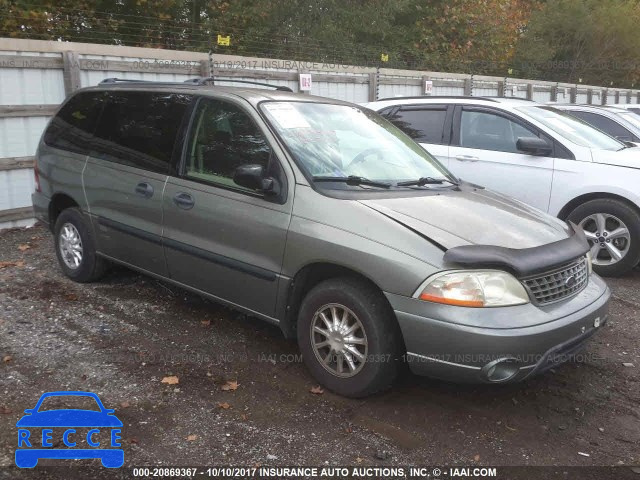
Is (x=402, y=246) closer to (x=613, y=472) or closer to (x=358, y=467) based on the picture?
(x=358, y=467)

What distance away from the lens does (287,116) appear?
164 inches

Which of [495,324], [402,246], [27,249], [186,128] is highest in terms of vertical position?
[186,128]

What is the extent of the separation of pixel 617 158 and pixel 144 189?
4.78m

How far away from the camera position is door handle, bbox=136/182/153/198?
455 centimetres

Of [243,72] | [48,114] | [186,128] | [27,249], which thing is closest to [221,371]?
[186,128]

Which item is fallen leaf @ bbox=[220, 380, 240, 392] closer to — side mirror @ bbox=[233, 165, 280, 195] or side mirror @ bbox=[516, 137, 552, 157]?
side mirror @ bbox=[233, 165, 280, 195]

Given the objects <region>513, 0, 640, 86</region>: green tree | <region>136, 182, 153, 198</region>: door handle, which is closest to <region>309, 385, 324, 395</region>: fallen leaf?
<region>136, 182, 153, 198</region>: door handle

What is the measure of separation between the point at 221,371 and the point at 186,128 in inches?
70.1

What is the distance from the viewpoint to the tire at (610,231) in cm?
609

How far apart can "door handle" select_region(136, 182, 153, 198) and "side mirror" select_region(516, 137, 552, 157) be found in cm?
392

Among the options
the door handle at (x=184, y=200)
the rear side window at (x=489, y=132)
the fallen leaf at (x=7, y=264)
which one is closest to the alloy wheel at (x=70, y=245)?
the fallen leaf at (x=7, y=264)

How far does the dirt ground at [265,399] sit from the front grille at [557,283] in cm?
71

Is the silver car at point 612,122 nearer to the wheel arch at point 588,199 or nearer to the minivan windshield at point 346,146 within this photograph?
the wheel arch at point 588,199

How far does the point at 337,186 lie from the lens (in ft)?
12.5
